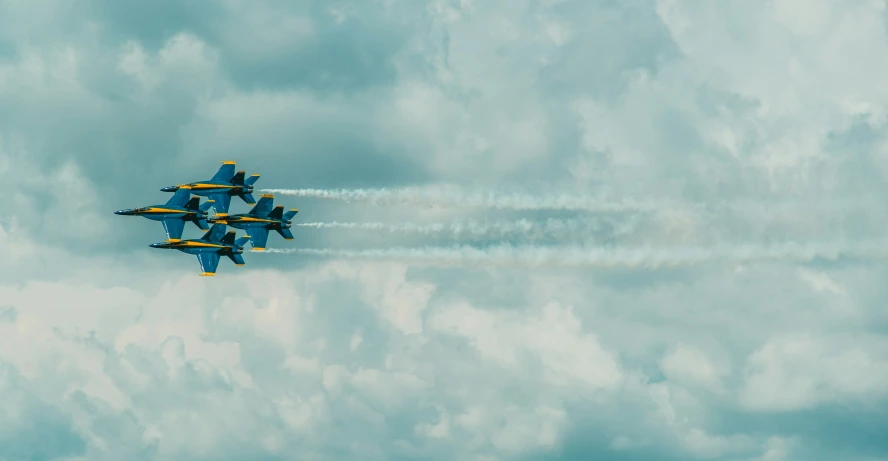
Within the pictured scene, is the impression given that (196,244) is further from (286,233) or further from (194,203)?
(286,233)

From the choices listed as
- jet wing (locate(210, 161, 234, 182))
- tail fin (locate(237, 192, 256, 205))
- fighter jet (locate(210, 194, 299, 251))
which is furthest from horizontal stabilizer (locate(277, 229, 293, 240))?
jet wing (locate(210, 161, 234, 182))

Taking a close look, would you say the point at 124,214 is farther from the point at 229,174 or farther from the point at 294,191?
the point at 294,191

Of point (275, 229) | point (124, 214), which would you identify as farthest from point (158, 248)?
point (275, 229)

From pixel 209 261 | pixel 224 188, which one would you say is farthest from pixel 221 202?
pixel 209 261

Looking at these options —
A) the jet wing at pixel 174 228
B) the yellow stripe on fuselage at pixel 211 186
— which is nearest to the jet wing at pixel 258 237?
A: the yellow stripe on fuselage at pixel 211 186

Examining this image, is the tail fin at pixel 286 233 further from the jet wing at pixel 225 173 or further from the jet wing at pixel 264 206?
the jet wing at pixel 225 173

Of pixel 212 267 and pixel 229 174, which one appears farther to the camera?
pixel 229 174

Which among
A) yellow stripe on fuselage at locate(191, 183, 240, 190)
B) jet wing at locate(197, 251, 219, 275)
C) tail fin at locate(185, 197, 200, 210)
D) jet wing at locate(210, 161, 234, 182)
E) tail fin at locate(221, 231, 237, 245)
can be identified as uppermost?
jet wing at locate(210, 161, 234, 182)

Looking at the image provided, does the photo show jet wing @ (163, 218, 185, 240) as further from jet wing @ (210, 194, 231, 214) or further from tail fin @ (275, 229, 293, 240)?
tail fin @ (275, 229, 293, 240)
